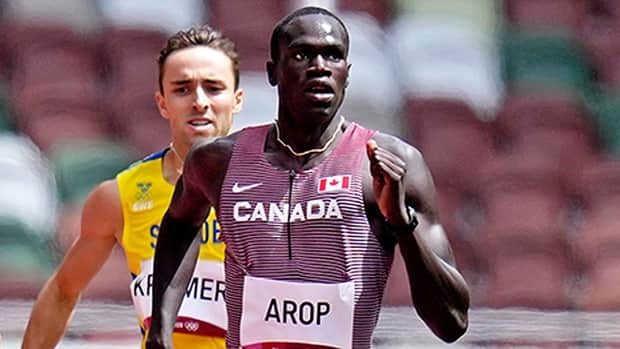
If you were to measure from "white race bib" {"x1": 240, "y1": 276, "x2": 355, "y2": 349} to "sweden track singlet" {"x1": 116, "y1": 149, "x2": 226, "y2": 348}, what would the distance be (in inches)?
37.3

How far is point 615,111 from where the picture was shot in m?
7.81

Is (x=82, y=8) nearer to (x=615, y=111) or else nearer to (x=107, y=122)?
(x=107, y=122)

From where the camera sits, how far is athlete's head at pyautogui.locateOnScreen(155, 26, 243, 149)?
16.6ft

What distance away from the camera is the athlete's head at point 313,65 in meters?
3.91

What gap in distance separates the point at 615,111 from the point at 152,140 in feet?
7.38

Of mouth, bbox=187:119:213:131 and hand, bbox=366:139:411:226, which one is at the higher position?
hand, bbox=366:139:411:226

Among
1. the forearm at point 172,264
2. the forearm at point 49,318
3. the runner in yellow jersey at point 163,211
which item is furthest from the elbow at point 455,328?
the forearm at point 49,318

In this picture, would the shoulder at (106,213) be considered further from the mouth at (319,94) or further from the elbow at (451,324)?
the elbow at (451,324)

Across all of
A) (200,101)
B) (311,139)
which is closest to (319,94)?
(311,139)

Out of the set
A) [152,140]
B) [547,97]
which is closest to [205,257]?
[152,140]

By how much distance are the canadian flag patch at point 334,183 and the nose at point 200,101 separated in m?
1.14

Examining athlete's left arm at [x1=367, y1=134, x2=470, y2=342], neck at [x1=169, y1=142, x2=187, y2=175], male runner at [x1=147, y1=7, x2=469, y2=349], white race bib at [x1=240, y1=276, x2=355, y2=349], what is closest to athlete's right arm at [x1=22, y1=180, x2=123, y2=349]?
neck at [x1=169, y1=142, x2=187, y2=175]

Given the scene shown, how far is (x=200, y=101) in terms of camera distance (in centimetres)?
505

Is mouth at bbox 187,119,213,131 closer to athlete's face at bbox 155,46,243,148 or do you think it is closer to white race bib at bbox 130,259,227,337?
athlete's face at bbox 155,46,243,148
